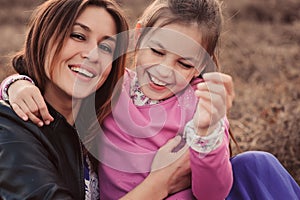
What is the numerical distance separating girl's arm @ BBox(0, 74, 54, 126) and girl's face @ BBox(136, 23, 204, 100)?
1.24 feet

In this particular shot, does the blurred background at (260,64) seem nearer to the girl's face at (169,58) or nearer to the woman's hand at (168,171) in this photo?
the girl's face at (169,58)

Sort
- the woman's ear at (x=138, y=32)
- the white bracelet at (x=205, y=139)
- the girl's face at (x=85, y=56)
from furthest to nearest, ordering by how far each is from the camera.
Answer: the woman's ear at (x=138, y=32) < the girl's face at (x=85, y=56) < the white bracelet at (x=205, y=139)

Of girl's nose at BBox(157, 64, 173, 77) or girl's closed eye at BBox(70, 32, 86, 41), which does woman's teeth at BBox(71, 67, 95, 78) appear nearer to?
girl's closed eye at BBox(70, 32, 86, 41)

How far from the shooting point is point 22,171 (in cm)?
183

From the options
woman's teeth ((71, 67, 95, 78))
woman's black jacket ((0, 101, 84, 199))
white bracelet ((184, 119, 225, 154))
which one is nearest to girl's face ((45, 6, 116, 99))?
woman's teeth ((71, 67, 95, 78))

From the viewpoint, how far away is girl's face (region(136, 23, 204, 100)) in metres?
2.08

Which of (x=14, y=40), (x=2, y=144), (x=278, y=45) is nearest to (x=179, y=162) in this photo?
(x=2, y=144)

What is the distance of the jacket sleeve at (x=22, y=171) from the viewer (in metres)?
1.82

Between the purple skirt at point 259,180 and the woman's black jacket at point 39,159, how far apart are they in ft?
1.92

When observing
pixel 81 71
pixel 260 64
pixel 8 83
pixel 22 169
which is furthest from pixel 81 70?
pixel 260 64

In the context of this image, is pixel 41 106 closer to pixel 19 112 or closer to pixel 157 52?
pixel 19 112

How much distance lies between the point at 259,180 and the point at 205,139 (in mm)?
595

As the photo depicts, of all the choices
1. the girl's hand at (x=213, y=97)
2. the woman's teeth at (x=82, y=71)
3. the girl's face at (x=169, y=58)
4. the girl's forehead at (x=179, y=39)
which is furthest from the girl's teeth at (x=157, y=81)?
the girl's hand at (x=213, y=97)

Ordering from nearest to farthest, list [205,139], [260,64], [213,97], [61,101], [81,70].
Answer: [213,97]
[205,139]
[81,70]
[61,101]
[260,64]
